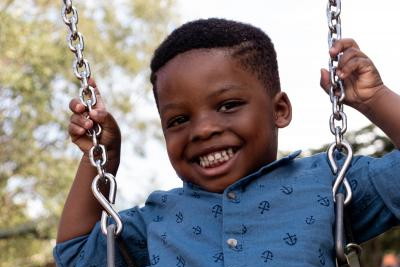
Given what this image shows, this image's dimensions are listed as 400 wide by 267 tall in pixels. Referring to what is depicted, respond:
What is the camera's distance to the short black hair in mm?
2047

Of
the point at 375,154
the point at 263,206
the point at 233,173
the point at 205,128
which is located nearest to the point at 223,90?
the point at 205,128

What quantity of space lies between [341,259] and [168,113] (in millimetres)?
629

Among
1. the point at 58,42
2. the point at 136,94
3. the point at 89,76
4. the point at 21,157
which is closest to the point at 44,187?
the point at 21,157

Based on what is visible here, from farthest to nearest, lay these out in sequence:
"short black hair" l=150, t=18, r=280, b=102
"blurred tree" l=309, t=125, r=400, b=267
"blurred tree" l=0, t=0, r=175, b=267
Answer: "blurred tree" l=0, t=0, r=175, b=267 < "blurred tree" l=309, t=125, r=400, b=267 < "short black hair" l=150, t=18, r=280, b=102

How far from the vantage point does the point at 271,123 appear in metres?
2.01

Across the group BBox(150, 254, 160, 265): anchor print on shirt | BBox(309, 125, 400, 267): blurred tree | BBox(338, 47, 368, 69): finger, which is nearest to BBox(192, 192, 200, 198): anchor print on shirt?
BBox(150, 254, 160, 265): anchor print on shirt

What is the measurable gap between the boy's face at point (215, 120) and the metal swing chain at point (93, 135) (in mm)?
192

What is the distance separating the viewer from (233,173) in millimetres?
1928

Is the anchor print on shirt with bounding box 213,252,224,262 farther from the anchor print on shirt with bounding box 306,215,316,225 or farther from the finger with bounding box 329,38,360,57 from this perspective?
the finger with bounding box 329,38,360,57

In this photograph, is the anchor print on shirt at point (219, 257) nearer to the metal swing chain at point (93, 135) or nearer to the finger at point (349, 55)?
the metal swing chain at point (93, 135)

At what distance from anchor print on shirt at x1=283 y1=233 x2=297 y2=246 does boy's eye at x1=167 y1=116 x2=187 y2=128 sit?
432 mm

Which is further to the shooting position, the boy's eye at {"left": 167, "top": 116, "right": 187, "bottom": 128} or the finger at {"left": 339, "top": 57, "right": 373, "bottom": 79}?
the boy's eye at {"left": 167, "top": 116, "right": 187, "bottom": 128}

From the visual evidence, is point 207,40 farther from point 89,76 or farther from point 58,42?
point 58,42

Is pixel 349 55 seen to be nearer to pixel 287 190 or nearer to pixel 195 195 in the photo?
pixel 287 190
